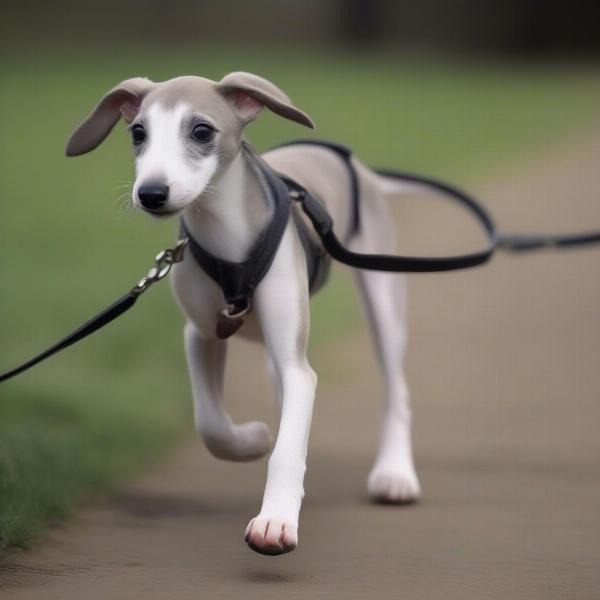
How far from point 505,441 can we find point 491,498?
122cm

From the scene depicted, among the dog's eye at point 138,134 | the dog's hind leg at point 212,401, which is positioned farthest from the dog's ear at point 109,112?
the dog's hind leg at point 212,401

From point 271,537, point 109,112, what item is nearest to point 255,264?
point 109,112

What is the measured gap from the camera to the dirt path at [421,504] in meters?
4.74

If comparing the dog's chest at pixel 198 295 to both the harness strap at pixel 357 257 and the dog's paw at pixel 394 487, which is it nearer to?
the harness strap at pixel 357 257

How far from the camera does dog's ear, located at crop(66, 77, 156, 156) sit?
4898 mm

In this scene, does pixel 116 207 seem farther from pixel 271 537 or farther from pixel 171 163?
pixel 271 537

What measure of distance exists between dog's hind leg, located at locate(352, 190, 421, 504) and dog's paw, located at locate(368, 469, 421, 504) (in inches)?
2.6

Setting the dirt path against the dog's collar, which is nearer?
the dirt path

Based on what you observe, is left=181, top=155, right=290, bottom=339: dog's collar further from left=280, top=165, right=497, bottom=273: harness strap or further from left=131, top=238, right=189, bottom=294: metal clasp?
left=280, top=165, right=497, bottom=273: harness strap

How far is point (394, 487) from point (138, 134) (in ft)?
6.74

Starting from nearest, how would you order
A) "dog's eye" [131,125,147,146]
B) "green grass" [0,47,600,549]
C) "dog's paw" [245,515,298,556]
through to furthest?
"dog's paw" [245,515,298,556]
"dog's eye" [131,125,147,146]
"green grass" [0,47,600,549]

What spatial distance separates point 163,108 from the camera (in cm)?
468

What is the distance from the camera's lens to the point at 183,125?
4648 millimetres

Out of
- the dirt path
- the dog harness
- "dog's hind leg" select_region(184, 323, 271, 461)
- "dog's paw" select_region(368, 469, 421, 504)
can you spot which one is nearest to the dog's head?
the dog harness
